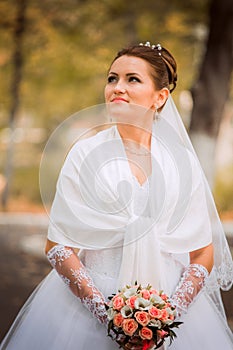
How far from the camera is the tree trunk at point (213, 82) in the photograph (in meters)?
6.41

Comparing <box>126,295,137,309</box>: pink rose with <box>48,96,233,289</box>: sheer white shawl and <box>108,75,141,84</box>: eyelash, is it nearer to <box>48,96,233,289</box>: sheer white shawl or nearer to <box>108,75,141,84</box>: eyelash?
<box>48,96,233,289</box>: sheer white shawl

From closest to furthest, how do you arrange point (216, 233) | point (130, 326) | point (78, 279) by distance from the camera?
1. point (130, 326)
2. point (78, 279)
3. point (216, 233)

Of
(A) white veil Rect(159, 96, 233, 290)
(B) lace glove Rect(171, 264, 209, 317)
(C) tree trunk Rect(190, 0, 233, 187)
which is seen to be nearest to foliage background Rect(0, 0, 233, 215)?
(C) tree trunk Rect(190, 0, 233, 187)

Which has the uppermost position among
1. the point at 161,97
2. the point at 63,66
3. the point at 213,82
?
the point at 63,66

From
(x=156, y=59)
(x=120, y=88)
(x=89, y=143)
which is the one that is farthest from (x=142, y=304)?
(x=156, y=59)

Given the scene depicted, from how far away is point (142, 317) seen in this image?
1727 millimetres

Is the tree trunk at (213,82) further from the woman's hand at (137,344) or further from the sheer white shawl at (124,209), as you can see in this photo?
the woman's hand at (137,344)

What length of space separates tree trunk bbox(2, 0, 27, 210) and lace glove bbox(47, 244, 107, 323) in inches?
290

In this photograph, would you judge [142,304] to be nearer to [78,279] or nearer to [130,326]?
[130,326]

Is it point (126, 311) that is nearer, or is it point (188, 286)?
point (126, 311)

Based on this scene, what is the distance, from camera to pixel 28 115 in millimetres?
9312

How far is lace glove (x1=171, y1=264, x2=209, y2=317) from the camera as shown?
6.25 feet

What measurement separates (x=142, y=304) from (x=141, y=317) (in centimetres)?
4

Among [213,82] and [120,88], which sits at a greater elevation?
[213,82]
